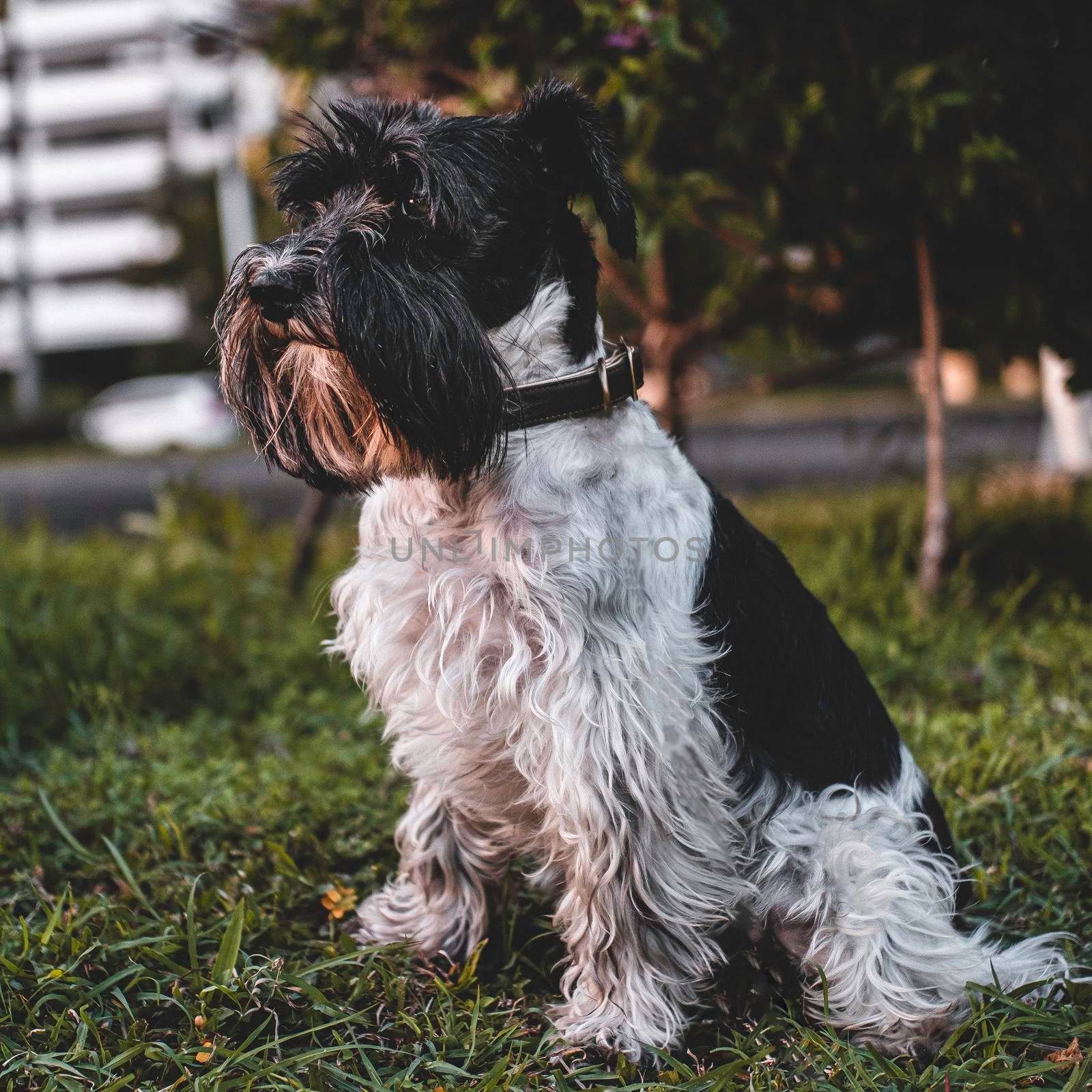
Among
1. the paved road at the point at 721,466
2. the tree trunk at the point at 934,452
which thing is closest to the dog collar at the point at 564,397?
the tree trunk at the point at 934,452

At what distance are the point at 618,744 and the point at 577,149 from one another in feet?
3.95

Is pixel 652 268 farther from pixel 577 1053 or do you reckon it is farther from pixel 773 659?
pixel 577 1053

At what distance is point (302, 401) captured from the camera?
2.10 meters

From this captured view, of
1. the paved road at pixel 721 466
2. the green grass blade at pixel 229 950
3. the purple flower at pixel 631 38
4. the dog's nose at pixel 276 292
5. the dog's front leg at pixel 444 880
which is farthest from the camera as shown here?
the paved road at pixel 721 466

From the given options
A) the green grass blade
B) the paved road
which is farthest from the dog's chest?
the paved road

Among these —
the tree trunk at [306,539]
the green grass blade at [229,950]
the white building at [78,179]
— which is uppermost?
the white building at [78,179]

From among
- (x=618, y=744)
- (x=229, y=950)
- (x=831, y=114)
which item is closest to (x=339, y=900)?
(x=229, y=950)

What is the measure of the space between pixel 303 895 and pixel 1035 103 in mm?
3480

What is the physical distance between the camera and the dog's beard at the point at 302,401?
2.00 m

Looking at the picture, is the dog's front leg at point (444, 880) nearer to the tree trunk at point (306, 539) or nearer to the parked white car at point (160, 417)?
the tree trunk at point (306, 539)

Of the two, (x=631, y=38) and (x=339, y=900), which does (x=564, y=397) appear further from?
(x=631, y=38)

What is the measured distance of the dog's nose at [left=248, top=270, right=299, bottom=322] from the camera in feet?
6.30

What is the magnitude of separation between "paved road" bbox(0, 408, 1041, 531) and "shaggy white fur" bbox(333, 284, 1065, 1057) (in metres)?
3.90

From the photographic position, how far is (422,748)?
229cm
